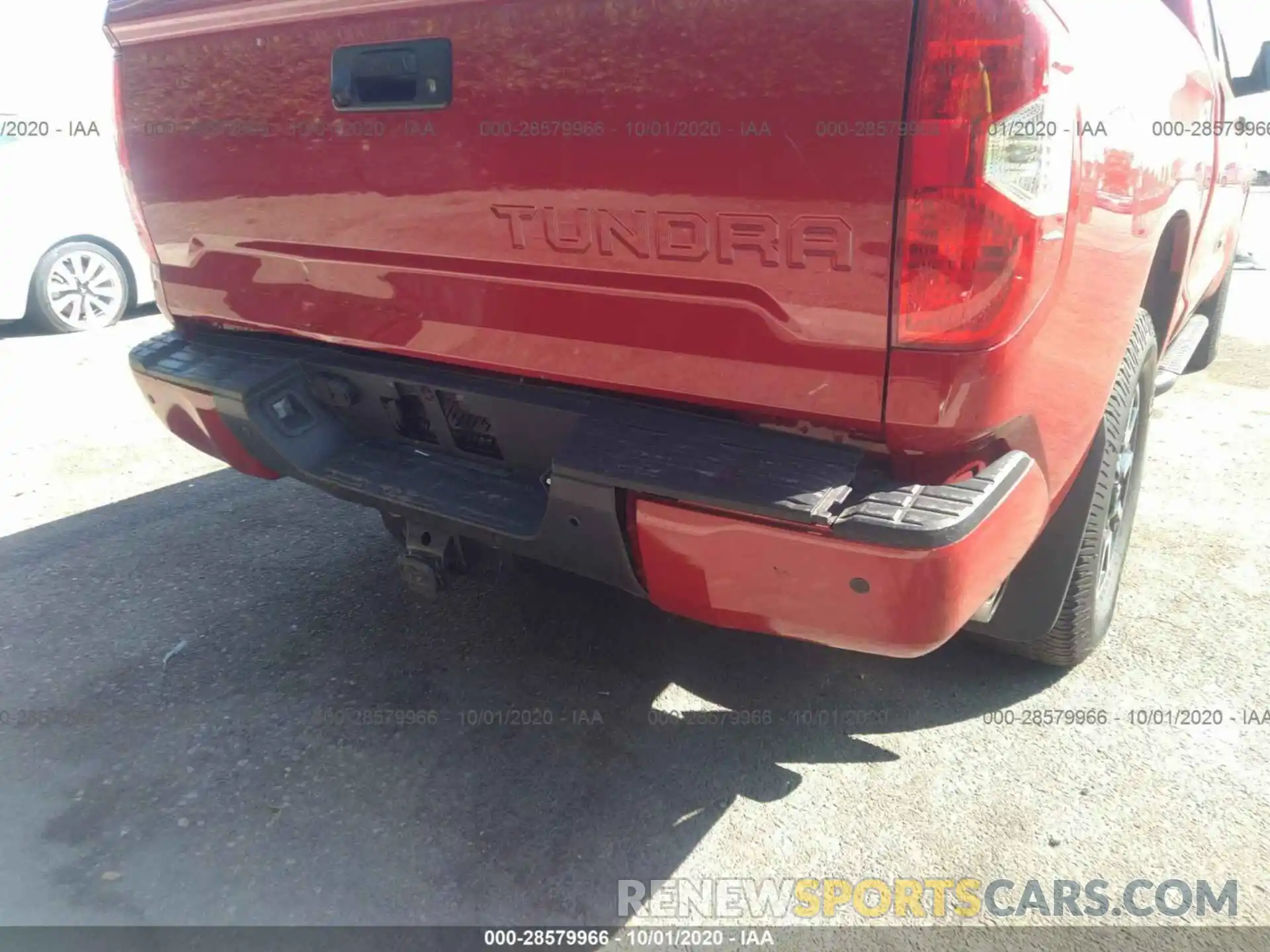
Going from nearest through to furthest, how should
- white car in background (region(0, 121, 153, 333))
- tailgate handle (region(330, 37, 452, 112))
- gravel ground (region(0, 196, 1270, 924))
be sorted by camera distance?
tailgate handle (region(330, 37, 452, 112)) < gravel ground (region(0, 196, 1270, 924)) < white car in background (region(0, 121, 153, 333))

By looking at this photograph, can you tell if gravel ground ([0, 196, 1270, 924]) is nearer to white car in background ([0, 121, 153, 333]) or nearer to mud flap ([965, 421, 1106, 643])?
mud flap ([965, 421, 1106, 643])

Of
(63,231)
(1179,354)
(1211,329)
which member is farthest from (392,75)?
(63,231)

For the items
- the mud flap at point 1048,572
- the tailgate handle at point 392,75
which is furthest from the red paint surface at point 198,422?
the mud flap at point 1048,572

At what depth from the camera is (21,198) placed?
6.38 meters

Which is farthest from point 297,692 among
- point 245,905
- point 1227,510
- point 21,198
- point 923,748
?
point 21,198

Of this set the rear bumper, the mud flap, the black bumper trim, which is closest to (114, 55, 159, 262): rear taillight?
the black bumper trim

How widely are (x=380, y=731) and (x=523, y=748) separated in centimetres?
39

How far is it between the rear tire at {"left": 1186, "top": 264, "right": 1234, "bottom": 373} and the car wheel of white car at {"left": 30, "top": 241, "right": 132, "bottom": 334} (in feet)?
23.1

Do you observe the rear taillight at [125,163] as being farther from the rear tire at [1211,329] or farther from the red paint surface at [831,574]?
the rear tire at [1211,329]

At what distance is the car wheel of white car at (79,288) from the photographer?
A: 259 inches

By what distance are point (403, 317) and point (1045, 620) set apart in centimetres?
165

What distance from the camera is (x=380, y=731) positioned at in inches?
97.0

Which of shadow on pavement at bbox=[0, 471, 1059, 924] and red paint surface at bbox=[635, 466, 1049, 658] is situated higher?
red paint surface at bbox=[635, 466, 1049, 658]

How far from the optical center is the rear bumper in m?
1.59
